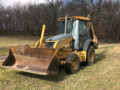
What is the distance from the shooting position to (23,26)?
40.0 m

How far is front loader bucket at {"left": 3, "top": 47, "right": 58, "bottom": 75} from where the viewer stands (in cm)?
496

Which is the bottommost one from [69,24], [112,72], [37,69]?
[112,72]

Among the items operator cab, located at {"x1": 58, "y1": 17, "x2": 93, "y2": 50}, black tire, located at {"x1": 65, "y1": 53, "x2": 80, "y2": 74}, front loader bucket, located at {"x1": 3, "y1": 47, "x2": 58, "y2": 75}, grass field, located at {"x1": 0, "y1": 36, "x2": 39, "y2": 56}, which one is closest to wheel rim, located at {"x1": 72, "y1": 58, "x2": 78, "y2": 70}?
black tire, located at {"x1": 65, "y1": 53, "x2": 80, "y2": 74}

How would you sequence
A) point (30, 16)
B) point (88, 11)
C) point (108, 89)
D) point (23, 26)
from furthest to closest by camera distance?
point (23, 26)
point (30, 16)
point (88, 11)
point (108, 89)

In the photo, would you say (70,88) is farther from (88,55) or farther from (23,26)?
(23,26)

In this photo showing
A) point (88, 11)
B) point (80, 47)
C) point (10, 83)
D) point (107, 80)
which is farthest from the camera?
point (88, 11)

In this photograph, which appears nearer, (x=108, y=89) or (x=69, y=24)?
(x=108, y=89)

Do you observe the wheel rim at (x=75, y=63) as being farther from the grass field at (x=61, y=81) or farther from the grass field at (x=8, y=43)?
the grass field at (x=8, y=43)

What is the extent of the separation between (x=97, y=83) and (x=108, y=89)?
50cm

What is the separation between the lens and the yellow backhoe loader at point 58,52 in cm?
519

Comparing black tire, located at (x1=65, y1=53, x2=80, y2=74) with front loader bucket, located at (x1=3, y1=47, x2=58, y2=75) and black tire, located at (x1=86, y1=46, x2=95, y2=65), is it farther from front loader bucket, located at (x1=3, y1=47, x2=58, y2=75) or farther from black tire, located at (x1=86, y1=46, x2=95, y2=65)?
black tire, located at (x1=86, y1=46, x2=95, y2=65)

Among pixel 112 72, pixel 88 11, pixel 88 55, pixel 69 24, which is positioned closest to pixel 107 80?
pixel 112 72

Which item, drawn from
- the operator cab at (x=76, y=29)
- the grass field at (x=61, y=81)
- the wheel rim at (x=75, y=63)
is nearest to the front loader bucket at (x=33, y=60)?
the grass field at (x=61, y=81)

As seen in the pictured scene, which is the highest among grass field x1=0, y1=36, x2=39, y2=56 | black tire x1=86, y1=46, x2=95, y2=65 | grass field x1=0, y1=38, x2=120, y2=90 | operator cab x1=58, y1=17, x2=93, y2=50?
operator cab x1=58, y1=17, x2=93, y2=50
